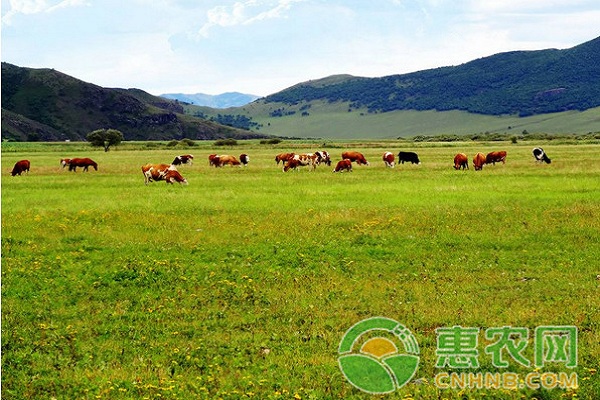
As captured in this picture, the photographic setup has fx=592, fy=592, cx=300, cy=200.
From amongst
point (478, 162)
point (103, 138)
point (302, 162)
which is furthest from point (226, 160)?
point (103, 138)

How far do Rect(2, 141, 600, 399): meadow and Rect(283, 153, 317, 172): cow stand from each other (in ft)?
67.9

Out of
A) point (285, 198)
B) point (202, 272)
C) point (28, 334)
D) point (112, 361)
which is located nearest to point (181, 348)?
point (112, 361)

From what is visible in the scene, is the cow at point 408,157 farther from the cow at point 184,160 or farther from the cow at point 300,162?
the cow at point 184,160

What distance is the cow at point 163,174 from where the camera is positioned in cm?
3747

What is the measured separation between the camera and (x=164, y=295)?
1322 cm

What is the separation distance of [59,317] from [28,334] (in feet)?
3.21

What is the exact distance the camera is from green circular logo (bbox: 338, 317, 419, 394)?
8867 mm

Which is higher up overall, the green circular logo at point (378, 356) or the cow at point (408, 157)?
the cow at point (408, 157)

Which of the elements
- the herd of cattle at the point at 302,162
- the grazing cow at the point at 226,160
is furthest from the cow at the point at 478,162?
the grazing cow at the point at 226,160

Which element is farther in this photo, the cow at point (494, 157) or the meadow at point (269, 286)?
the cow at point (494, 157)

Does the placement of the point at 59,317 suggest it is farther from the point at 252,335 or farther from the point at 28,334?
the point at 252,335

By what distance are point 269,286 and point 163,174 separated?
25.4 metres
